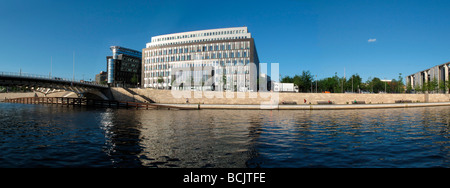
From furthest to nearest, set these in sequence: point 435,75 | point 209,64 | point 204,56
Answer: point 435,75 < point 204,56 < point 209,64

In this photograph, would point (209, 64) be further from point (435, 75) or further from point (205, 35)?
point (435, 75)

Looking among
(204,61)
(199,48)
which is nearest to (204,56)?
(204,61)

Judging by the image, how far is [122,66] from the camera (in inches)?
6629

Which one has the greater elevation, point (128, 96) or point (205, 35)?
point (205, 35)

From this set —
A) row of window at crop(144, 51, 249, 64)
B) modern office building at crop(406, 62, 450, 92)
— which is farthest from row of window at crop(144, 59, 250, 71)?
modern office building at crop(406, 62, 450, 92)

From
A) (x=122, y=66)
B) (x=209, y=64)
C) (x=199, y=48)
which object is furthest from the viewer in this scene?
(x=122, y=66)

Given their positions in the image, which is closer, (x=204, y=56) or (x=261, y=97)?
(x=261, y=97)

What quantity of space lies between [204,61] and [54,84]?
206 ft

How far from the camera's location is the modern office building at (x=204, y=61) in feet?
355
